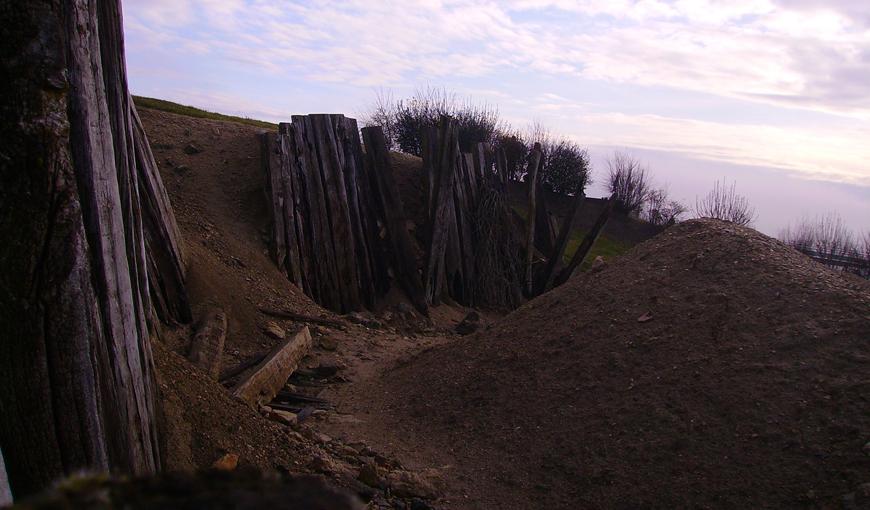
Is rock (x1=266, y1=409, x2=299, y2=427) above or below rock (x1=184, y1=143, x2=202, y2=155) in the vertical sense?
below

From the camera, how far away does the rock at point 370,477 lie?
Answer: 4.73 m

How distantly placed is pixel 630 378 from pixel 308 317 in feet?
13.5

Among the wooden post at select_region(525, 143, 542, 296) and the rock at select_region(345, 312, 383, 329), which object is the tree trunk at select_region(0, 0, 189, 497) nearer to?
the rock at select_region(345, 312, 383, 329)

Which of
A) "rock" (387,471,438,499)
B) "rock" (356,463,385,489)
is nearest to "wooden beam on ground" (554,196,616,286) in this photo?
"rock" (387,471,438,499)

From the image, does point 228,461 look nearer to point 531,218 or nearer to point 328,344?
point 328,344

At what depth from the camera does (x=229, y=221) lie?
32.9ft

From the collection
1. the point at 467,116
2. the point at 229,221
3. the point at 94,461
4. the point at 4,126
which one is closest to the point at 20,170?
the point at 4,126

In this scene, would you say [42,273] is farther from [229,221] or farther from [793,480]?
[229,221]

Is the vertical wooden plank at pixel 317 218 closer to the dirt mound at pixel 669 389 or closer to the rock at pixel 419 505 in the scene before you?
the dirt mound at pixel 669 389

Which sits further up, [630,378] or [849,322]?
[849,322]

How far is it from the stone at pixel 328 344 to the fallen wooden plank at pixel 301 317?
1.35 feet

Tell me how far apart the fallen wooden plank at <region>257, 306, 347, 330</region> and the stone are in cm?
41

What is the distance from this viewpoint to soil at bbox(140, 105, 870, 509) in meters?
4.63

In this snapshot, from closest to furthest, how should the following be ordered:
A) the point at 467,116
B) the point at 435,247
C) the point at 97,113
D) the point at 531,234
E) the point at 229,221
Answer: the point at 97,113, the point at 229,221, the point at 435,247, the point at 531,234, the point at 467,116
